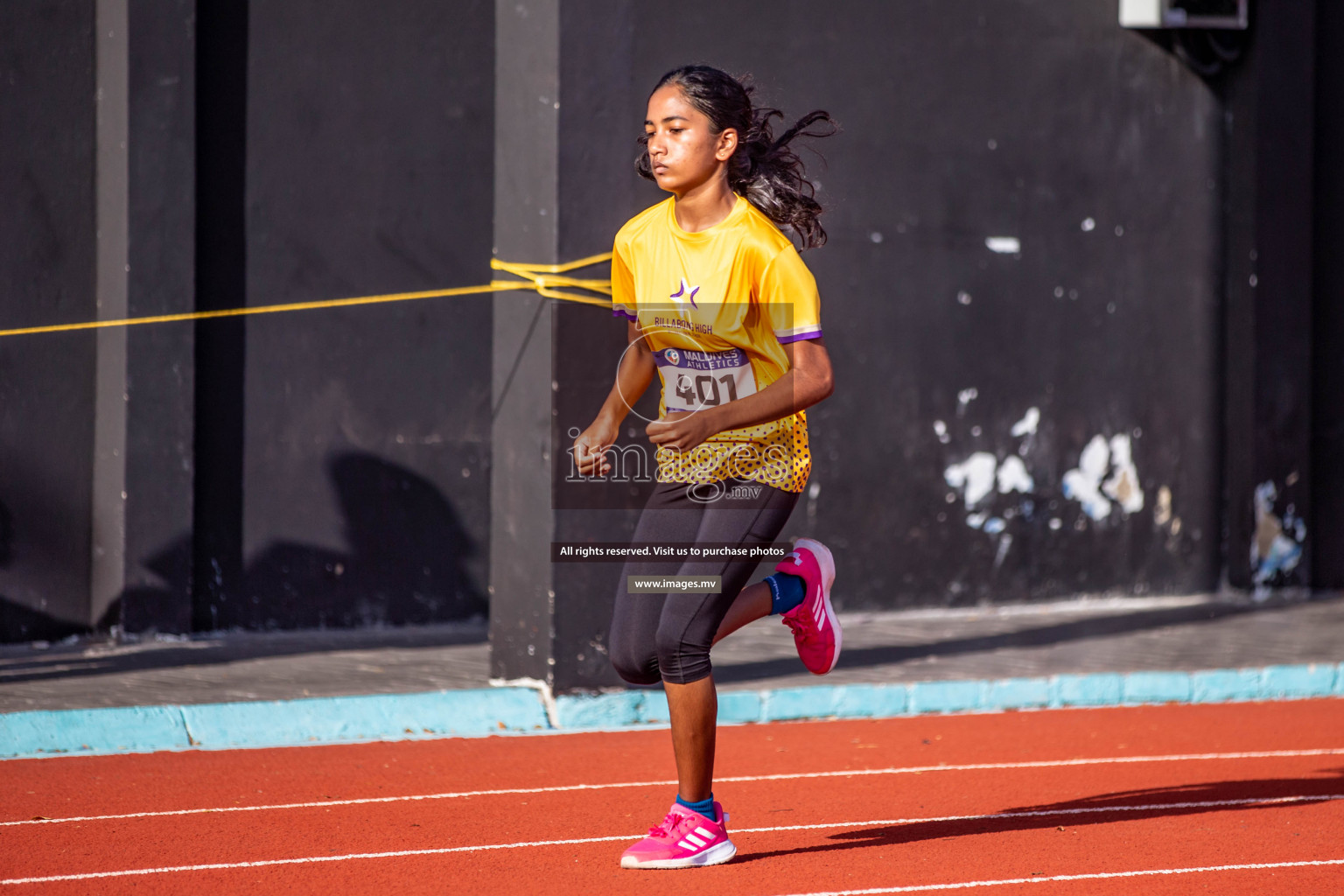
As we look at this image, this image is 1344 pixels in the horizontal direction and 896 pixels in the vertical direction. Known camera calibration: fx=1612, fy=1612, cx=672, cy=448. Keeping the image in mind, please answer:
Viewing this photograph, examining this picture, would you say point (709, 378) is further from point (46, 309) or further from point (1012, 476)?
point (1012, 476)

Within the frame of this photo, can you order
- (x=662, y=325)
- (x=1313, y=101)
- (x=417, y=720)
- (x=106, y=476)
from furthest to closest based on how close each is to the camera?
(x=1313, y=101) → (x=106, y=476) → (x=417, y=720) → (x=662, y=325)

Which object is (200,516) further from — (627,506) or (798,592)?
(798,592)

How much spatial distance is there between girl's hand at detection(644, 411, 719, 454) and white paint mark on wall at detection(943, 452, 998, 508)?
20.0 feet

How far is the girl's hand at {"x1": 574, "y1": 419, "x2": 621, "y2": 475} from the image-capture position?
4.38 metres

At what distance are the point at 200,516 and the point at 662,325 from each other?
4695 mm

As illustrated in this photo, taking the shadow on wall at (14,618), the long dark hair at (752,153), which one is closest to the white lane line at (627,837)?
the long dark hair at (752,153)

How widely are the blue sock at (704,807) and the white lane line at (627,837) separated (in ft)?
1.36

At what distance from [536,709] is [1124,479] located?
201 inches

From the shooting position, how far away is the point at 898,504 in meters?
9.88

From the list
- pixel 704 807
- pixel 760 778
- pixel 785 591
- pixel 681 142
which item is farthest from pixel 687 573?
pixel 760 778

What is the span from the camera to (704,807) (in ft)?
14.5

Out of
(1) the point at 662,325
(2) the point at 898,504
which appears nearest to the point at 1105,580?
(2) the point at 898,504

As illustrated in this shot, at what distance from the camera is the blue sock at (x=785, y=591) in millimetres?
4602

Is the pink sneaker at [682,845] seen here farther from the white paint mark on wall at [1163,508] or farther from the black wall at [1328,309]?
the black wall at [1328,309]
